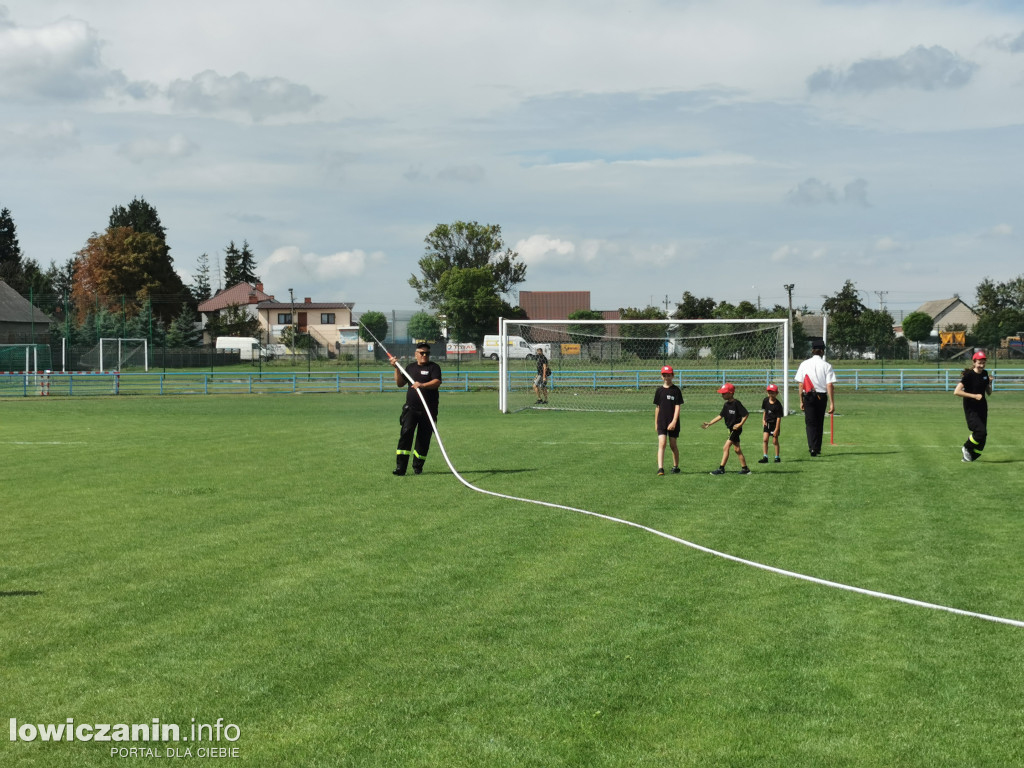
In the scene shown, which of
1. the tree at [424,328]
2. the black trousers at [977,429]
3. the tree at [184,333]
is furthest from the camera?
the tree at [184,333]

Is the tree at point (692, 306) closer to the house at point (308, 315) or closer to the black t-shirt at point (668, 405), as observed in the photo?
the house at point (308, 315)

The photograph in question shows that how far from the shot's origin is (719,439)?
68.5ft

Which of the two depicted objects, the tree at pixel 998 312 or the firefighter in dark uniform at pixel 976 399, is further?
the tree at pixel 998 312

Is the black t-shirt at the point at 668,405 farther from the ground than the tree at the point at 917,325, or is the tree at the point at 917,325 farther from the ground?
Result: the tree at the point at 917,325

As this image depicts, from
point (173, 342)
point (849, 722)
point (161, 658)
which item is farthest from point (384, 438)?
point (173, 342)

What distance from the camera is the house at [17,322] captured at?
74.5m

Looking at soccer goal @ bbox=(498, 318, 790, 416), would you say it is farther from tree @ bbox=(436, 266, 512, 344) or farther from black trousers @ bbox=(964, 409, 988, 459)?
tree @ bbox=(436, 266, 512, 344)

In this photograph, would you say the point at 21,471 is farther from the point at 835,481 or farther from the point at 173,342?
the point at 173,342

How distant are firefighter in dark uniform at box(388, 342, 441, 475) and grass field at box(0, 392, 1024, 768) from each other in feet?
1.54

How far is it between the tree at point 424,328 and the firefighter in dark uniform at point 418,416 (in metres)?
54.9

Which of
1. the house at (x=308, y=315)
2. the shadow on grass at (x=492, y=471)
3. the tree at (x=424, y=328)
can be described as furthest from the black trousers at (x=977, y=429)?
the house at (x=308, y=315)

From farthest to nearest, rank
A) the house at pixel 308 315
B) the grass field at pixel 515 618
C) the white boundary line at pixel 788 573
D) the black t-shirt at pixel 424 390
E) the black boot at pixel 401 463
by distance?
the house at pixel 308 315 < the black t-shirt at pixel 424 390 < the black boot at pixel 401 463 < the white boundary line at pixel 788 573 < the grass field at pixel 515 618

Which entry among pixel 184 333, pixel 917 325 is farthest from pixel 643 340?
pixel 917 325

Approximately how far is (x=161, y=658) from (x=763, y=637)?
370 cm
